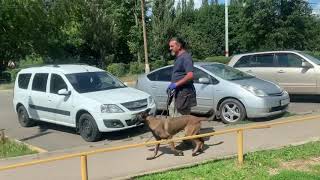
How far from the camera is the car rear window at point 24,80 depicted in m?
13.5

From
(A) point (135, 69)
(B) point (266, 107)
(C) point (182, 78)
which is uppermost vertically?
(C) point (182, 78)

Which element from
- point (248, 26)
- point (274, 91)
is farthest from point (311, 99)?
point (248, 26)

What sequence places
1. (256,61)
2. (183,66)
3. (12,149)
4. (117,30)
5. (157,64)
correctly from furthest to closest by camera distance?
(117,30) → (157,64) → (256,61) → (12,149) → (183,66)

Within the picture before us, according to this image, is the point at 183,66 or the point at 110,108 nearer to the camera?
the point at 183,66

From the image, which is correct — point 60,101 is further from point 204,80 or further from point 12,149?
point 204,80

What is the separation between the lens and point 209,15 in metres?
52.2

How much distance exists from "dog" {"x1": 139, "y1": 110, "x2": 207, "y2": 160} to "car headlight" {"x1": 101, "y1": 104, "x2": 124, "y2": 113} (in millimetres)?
2356

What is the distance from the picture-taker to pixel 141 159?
8.61 metres

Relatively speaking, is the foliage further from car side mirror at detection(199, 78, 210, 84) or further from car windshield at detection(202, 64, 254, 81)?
car side mirror at detection(199, 78, 210, 84)

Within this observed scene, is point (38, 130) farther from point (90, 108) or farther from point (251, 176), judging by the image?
point (251, 176)

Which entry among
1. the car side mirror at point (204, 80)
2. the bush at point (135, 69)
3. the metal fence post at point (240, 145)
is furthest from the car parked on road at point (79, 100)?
→ the bush at point (135, 69)

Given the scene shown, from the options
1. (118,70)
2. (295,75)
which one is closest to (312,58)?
(295,75)

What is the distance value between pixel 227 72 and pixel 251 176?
236 inches

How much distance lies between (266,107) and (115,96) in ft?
10.7
